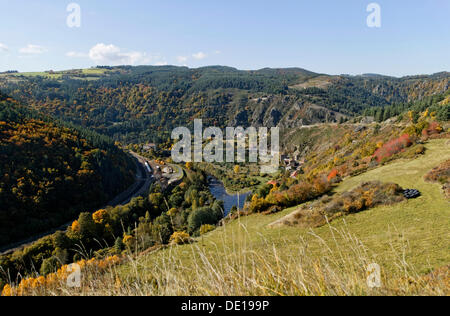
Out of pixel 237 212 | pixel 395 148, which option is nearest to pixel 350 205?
pixel 237 212

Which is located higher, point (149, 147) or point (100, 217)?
point (149, 147)

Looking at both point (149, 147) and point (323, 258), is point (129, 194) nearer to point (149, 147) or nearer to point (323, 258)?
point (149, 147)

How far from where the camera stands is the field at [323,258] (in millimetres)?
2684

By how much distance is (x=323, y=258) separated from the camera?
3490 mm

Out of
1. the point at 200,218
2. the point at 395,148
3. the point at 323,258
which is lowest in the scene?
the point at 200,218

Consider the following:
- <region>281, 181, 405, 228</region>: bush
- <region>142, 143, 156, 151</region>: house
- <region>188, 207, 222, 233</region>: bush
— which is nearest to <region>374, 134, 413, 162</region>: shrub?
<region>281, 181, 405, 228</region>: bush

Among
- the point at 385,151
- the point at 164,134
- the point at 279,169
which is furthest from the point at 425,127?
the point at 164,134

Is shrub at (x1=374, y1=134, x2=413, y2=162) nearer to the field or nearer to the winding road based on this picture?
the field
